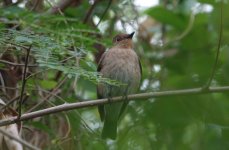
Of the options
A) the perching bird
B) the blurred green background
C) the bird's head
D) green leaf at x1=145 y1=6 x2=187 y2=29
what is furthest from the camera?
the bird's head

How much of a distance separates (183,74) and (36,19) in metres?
2.77

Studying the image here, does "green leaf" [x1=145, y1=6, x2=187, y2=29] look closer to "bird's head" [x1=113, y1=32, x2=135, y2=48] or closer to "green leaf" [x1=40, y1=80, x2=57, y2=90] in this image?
"bird's head" [x1=113, y1=32, x2=135, y2=48]

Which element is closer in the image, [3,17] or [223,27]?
[223,27]

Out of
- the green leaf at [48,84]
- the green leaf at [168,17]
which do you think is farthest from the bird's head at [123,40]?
the green leaf at [48,84]

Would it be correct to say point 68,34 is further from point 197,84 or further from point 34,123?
point 197,84

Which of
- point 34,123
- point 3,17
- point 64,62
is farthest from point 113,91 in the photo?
point 64,62

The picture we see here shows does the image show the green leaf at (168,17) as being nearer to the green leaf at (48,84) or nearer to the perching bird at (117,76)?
the perching bird at (117,76)

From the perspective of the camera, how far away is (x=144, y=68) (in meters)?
5.43

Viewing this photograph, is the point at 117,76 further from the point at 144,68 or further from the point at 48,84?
the point at 144,68

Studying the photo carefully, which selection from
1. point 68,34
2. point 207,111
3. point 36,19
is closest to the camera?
point 207,111

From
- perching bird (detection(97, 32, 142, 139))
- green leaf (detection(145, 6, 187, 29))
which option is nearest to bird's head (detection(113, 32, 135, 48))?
perching bird (detection(97, 32, 142, 139))

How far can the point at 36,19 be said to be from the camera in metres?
3.82

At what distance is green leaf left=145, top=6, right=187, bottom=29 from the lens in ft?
13.8

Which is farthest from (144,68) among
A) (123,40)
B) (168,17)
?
(168,17)
